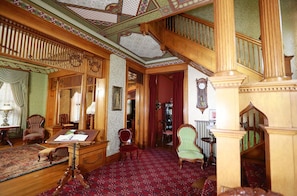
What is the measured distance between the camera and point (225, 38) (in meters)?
1.51

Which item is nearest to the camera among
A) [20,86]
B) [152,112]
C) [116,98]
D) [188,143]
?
[188,143]

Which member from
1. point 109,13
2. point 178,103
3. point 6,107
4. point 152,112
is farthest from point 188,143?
point 6,107

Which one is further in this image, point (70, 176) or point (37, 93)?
point (37, 93)

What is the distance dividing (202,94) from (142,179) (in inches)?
120

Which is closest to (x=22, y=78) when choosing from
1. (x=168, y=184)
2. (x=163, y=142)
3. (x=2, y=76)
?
(x=2, y=76)

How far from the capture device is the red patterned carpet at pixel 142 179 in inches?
97.7

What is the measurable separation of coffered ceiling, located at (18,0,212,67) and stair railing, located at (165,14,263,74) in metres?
0.84

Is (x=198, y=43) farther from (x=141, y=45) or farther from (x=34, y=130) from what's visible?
(x=34, y=130)

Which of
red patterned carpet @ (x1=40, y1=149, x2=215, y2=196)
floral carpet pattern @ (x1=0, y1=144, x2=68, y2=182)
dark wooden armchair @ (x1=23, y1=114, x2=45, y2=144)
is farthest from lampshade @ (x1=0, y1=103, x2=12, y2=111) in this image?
red patterned carpet @ (x1=40, y1=149, x2=215, y2=196)

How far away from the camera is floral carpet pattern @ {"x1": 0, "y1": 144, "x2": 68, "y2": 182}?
9.90 feet

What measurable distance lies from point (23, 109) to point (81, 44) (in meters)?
5.32

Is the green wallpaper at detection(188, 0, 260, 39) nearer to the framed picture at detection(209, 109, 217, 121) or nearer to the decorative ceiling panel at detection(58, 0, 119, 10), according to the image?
the framed picture at detection(209, 109, 217, 121)

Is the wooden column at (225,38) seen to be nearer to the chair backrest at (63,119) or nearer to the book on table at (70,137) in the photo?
the book on table at (70,137)

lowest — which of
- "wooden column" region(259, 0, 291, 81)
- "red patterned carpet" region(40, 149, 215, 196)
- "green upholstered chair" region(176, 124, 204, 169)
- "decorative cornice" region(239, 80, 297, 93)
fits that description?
"red patterned carpet" region(40, 149, 215, 196)
